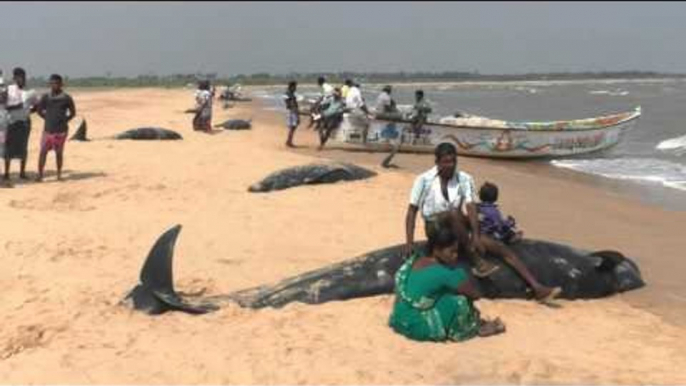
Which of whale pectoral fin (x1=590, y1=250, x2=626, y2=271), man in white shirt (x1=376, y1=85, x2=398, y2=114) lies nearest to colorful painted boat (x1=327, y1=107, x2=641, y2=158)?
man in white shirt (x1=376, y1=85, x2=398, y2=114)

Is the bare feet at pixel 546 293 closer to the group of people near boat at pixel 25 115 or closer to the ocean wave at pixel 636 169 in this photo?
the group of people near boat at pixel 25 115

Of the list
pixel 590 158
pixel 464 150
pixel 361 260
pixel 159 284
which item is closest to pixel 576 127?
pixel 590 158

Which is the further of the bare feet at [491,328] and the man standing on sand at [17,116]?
the man standing on sand at [17,116]

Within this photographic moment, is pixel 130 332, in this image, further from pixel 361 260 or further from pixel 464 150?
pixel 464 150

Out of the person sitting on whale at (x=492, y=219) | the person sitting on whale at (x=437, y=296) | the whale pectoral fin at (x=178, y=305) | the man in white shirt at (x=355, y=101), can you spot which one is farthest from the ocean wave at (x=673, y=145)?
the whale pectoral fin at (x=178, y=305)

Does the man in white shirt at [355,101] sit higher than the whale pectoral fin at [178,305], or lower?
higher

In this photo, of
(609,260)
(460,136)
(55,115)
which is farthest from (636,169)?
(55,115)

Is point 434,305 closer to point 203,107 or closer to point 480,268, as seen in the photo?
point 480,268

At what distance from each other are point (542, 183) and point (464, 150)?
4.72 meters

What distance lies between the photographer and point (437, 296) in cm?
638

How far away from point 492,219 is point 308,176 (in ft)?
20.9

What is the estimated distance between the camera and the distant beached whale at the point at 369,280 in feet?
23.1

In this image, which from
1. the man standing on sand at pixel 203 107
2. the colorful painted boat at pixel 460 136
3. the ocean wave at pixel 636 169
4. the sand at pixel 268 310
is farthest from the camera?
the man standing on sand at pixel 203 107

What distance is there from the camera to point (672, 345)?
651cm
